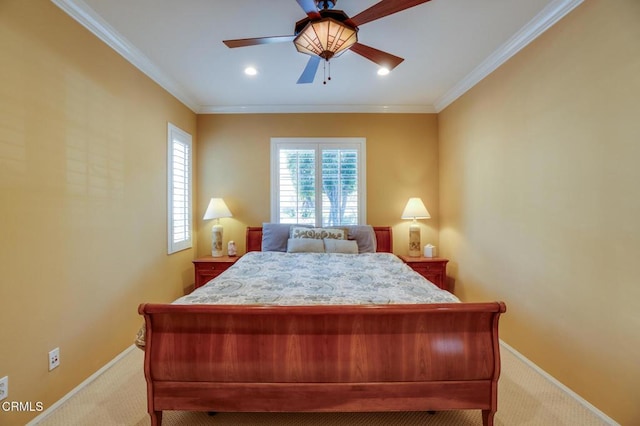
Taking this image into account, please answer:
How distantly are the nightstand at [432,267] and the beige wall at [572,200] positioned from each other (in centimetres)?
62

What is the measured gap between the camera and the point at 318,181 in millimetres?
3965

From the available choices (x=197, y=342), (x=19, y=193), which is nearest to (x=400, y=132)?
(x=197, y=342)

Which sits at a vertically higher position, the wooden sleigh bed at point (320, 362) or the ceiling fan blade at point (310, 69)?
the ceiling fan blade at point (310, 69)

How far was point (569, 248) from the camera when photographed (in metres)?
1.94

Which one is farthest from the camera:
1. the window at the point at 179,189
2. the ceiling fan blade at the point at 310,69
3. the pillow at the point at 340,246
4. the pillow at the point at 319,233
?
the pillow at the point at 319,233

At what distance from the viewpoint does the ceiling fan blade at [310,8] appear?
1.50 meters

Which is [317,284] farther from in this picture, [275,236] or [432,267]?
[432,267]

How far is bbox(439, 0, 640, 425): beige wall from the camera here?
1586mm

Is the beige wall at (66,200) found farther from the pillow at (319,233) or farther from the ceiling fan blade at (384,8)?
the ceiling fan blade at (384,8)

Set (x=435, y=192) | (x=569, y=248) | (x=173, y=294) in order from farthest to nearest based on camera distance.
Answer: (x=435, y=192) → (x=173, y=294) → (x=569, y=248)

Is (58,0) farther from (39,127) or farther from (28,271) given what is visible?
(28,271)

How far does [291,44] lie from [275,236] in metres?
2.27

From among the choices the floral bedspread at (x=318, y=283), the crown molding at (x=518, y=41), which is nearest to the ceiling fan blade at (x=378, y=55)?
the crown molding at (x=518, y=41)

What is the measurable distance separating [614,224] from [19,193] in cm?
368
